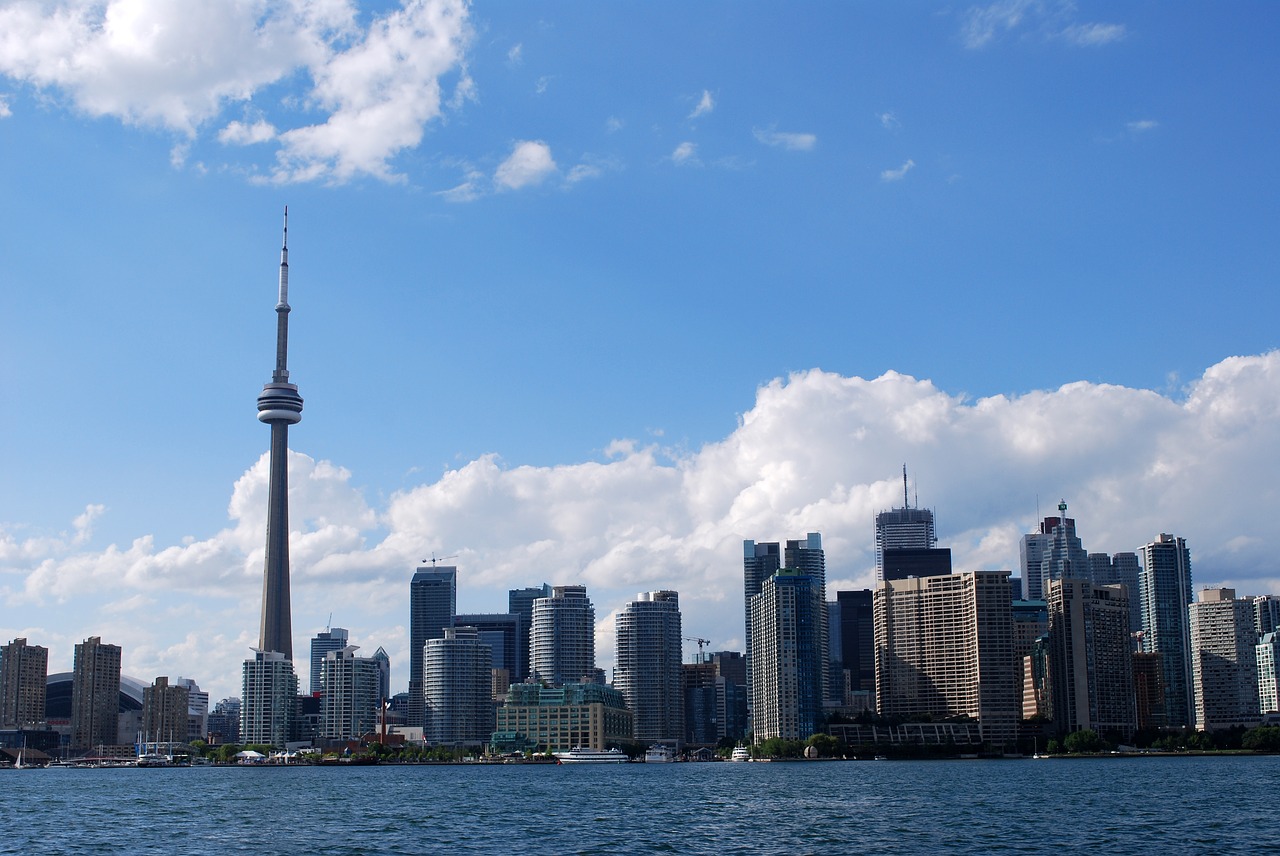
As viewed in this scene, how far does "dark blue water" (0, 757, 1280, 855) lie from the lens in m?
99.1

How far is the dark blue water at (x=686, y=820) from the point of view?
99.1 m

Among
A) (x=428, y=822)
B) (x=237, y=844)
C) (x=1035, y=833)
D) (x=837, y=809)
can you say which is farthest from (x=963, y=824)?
(x=237, y=844)

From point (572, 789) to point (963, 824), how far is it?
9089cm

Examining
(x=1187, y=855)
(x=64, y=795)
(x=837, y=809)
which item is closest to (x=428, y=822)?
(x=837, y=809)

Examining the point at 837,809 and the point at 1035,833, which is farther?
the point at 837,809

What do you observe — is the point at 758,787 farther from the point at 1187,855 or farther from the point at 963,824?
the point at 1187,855

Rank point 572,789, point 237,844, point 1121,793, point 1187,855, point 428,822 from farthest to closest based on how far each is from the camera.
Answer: point 572,789, point 1121,793, point 428,822, point 237,844, point 1187,855

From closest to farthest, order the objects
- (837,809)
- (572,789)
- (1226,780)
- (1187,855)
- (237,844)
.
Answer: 1. (1187,855)
2. (237,844)
3. (837,809)
4. (1226,780)
5. (572,789)

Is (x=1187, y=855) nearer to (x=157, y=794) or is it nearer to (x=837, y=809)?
(x=837, y=809)

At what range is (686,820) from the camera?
125 meters

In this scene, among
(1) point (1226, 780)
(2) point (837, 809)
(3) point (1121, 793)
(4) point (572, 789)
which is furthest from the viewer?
(4) point (572, 789)

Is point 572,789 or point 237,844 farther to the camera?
point 572,789

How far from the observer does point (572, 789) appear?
648 ft

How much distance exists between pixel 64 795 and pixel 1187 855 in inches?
5965
